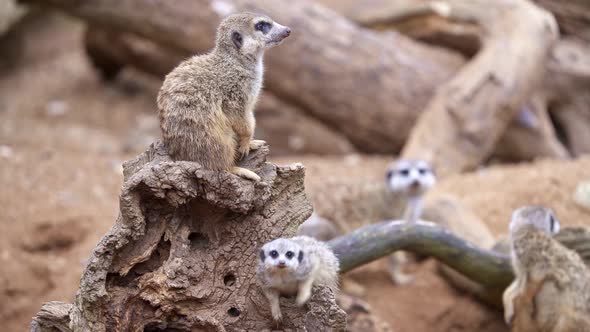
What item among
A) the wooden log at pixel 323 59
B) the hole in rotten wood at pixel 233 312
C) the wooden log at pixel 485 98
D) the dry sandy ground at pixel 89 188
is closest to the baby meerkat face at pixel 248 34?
the hole in rotten wood at pixel 233 312

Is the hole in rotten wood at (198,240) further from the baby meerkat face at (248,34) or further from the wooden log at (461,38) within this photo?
the wooden log at (461,38)

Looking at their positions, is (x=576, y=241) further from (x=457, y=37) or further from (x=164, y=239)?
(x=457, y=37)

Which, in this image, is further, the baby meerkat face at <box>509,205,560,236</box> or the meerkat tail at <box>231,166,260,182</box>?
the baby meerkat face at <box>509,205,560,236</box>

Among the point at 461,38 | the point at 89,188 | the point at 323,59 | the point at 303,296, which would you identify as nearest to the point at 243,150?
the point at 303,296

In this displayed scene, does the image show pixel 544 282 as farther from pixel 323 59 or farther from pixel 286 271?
pixel 323 59

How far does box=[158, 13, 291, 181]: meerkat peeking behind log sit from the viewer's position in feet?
9.36

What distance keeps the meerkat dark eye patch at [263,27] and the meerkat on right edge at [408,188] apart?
253cm

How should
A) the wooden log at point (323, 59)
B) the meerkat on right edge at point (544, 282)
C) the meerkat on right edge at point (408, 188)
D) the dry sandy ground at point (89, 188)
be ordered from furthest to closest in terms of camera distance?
the wooden log at point (323, 59)
the meerkat on right edge at point (408, 188)
the dry sandy ground at point (89, 188)
the meerkat on right edge at point (544, 282)

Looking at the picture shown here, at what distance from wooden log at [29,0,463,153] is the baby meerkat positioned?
4148mm

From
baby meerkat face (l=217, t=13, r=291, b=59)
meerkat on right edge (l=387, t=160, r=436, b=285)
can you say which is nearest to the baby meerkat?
baby meerkat face (l=217, t=13, r=291, b=59)

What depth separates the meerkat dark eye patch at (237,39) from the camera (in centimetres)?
301

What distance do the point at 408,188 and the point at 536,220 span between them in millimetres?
1476

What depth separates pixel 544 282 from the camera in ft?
12.8

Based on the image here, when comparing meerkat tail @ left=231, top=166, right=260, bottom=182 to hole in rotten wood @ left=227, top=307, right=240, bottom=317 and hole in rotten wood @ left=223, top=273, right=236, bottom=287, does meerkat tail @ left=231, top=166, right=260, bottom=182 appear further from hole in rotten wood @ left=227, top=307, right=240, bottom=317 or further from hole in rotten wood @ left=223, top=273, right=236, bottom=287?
hole in rotten wood @ left=227, top=307, right=240, bottom=317
